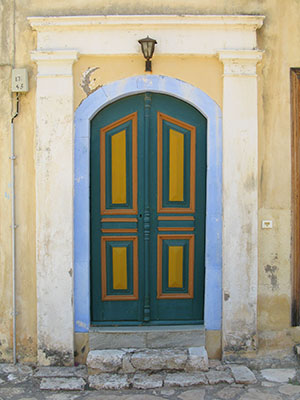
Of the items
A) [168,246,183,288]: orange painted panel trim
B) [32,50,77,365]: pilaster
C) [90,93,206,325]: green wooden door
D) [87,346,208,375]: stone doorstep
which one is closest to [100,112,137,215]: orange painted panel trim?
[90,93,206,325]: green wooden door

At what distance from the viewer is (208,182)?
514 centimetres

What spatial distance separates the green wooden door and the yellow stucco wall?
1.48ft

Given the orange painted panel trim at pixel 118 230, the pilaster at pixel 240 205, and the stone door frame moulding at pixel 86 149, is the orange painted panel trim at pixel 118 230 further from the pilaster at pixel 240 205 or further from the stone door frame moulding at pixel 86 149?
the pilaster at pixel 240 205

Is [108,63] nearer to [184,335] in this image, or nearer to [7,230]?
[7,230]

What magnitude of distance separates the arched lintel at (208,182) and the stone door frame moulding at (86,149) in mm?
31

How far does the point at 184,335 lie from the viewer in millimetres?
5156

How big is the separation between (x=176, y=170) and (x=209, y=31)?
146cm

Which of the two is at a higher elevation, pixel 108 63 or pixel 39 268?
pixel 108 63

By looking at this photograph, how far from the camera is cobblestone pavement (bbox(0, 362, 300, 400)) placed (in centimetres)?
450

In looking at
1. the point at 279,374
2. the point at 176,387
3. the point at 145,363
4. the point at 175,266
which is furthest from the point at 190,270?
the point at 279,374

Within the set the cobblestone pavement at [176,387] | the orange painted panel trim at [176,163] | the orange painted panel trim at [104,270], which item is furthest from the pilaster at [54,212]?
the orange painted panel trim at [176,163]

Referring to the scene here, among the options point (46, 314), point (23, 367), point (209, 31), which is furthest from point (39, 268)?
point (209, 31)

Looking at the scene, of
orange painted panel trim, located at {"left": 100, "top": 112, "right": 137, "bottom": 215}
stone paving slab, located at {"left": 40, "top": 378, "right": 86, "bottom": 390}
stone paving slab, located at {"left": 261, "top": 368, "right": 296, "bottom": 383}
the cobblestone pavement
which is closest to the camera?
the cobblestone pavement

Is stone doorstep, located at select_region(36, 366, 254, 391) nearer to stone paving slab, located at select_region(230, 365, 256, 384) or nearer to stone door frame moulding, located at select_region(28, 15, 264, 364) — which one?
stone paving slab, located at select_region(230, 365, 256, 384)
